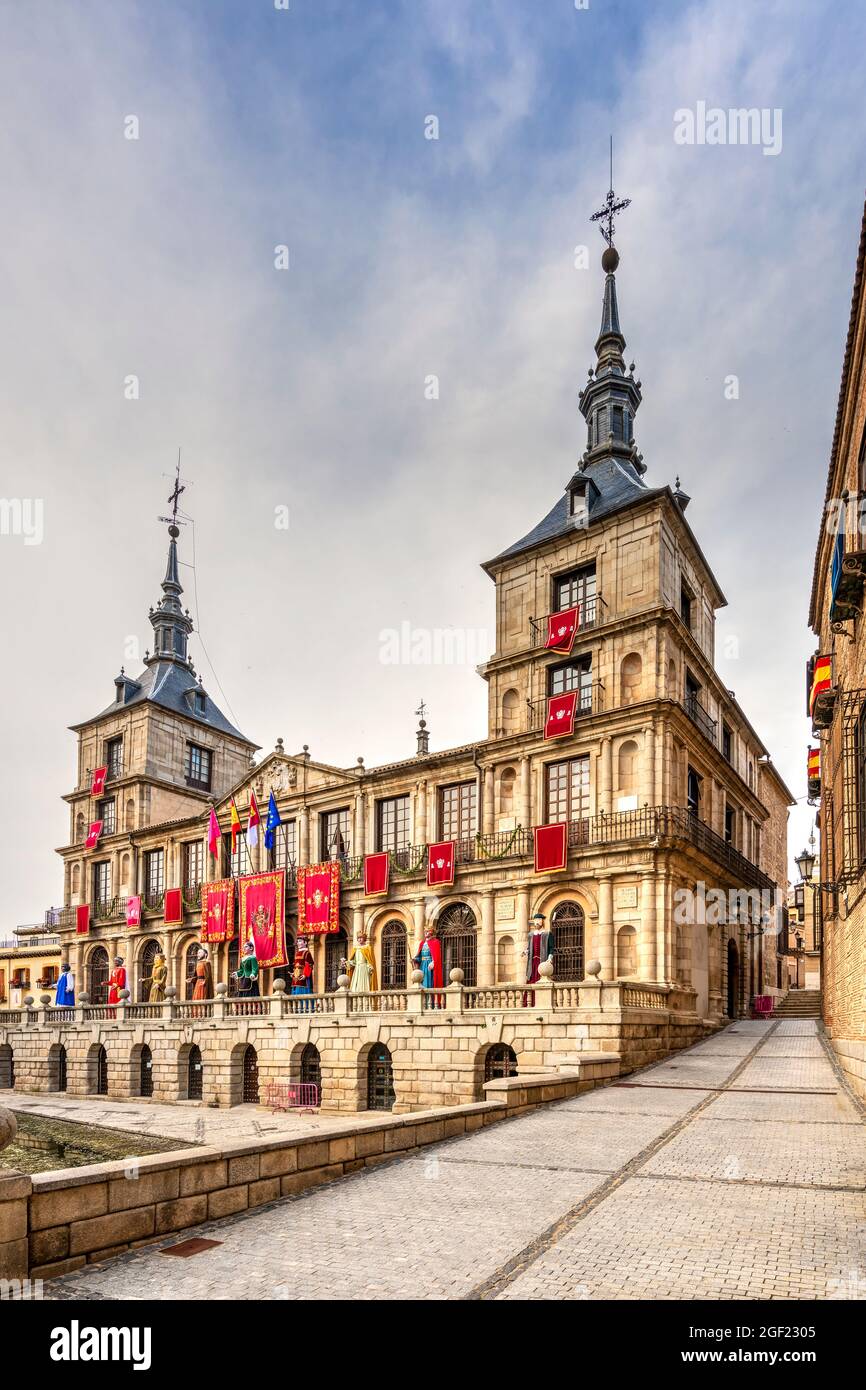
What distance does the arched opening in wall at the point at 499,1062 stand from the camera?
19.3 metres

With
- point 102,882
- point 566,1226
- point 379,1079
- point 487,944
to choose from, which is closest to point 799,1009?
point 487,944

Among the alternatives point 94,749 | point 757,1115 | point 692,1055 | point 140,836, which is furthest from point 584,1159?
point 94,749

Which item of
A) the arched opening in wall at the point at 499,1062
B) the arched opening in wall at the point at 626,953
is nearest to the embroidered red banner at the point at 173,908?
the arched opening in wall at the point at 626,953

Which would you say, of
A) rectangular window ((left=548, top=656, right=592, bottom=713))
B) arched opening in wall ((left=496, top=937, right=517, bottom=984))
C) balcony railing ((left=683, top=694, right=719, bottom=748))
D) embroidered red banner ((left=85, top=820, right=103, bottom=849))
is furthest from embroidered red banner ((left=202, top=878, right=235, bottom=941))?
balcony railing ((left=683, top=694, right=719, bottom=748))

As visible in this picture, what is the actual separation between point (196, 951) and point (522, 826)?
1770 centimetres

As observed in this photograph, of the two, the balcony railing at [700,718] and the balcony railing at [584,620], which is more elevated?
the balcony railing at [584,620]

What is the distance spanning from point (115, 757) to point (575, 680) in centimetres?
2654

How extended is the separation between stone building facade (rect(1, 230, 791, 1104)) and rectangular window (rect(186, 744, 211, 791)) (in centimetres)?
597

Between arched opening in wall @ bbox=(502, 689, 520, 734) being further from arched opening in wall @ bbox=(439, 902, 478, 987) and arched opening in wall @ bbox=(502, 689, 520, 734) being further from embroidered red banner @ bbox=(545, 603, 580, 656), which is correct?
arched opening in wall @ bbox=(439, 902, 478, 987)

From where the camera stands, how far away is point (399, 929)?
101ft

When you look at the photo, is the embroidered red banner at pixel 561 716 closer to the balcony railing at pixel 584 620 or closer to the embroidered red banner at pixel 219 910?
A: the balcony railing at pixel 584 620

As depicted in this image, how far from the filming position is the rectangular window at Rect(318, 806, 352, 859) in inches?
1303

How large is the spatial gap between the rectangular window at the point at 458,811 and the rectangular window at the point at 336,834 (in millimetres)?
4285
